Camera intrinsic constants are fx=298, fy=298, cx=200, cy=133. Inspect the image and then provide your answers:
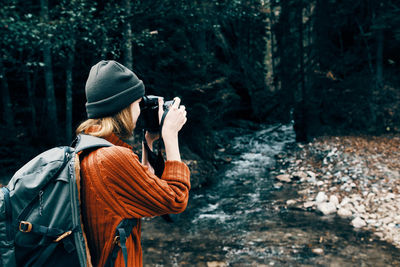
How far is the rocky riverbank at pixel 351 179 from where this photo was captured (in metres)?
6.95

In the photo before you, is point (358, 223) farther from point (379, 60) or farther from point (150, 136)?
point (379, 60)

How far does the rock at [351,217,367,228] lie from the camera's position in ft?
21.9

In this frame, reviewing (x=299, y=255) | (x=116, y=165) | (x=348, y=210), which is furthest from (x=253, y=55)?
(x=116, y=165)

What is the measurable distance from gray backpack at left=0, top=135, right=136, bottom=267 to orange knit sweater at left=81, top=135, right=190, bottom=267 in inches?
2.8

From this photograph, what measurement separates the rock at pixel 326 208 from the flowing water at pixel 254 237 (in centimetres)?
26

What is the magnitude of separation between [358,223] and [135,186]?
684 centimetres

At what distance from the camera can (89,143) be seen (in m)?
1.39

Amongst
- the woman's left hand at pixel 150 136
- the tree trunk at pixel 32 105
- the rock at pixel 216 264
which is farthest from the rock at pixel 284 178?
the woman's left hand at pixel 150 136

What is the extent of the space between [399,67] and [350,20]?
9.77 ft

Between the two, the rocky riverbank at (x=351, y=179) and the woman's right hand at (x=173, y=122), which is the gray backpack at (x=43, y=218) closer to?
the woman's right hand at (x=173, y=122)

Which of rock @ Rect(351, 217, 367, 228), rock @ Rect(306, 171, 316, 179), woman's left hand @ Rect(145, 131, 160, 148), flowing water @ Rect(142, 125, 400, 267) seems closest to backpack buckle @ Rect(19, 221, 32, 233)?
woman's left hand @ Rect(145, 131, 160, 148)

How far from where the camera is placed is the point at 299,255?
18.1 ft

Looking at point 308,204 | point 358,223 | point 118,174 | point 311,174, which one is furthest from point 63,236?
point 311,174

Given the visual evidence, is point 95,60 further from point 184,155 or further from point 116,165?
point 116,165
